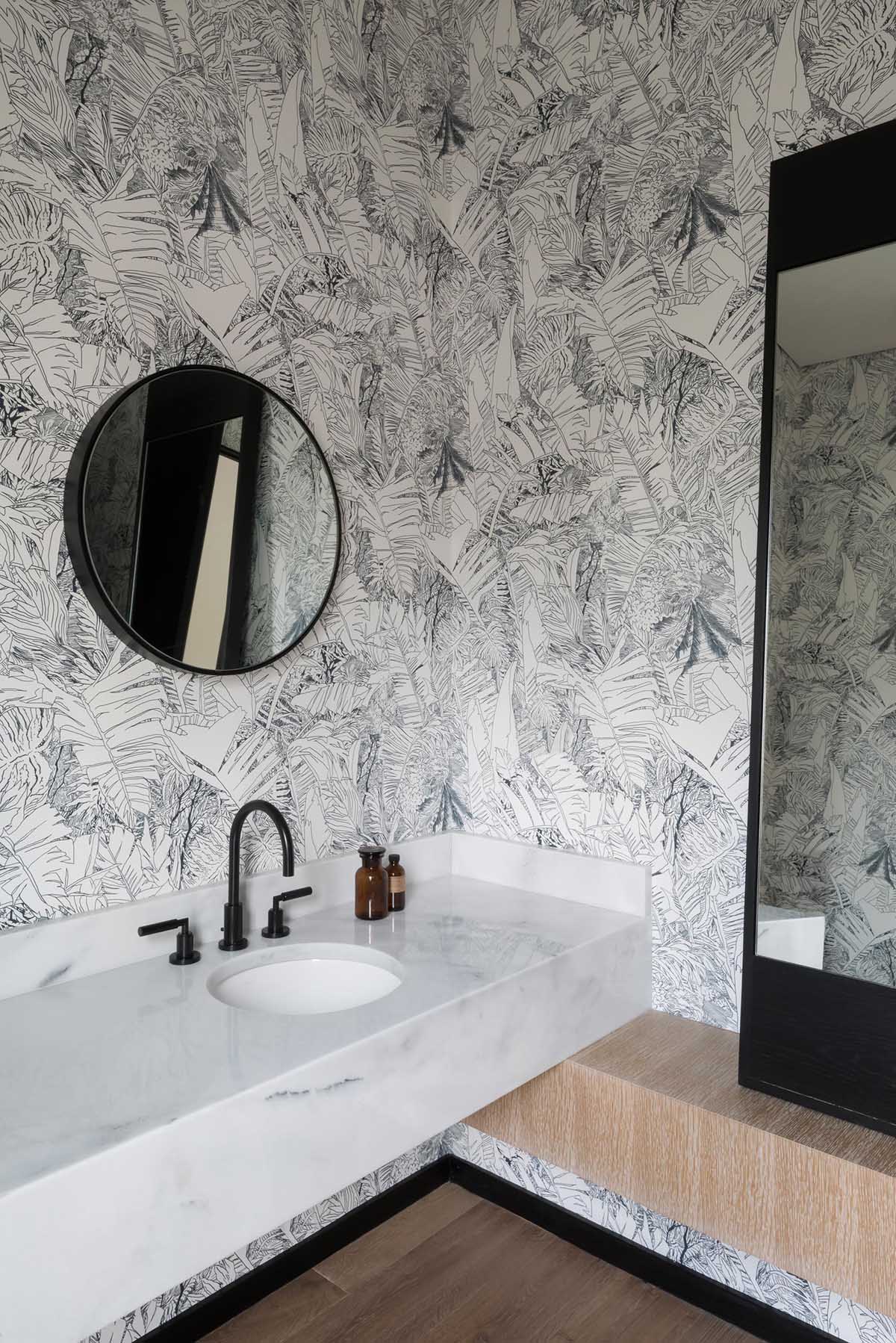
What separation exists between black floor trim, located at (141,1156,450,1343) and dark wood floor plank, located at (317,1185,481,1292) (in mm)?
15

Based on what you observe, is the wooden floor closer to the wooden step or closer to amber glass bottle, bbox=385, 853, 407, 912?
the wooden step

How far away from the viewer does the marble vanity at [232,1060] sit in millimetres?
1039

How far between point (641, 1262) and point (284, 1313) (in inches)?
30.0

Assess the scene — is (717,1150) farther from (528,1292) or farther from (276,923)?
(276,923)

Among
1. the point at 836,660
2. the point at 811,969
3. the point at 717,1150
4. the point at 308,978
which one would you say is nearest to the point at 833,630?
Result: the point at 836,660

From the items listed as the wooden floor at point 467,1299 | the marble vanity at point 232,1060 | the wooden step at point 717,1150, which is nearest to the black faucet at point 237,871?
the marble vanity at point 232,1060

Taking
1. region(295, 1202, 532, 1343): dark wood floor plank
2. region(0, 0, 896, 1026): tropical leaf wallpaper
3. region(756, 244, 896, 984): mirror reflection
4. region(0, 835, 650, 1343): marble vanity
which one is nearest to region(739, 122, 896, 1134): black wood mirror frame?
region(756, 244, 896, 984): mirror reflection

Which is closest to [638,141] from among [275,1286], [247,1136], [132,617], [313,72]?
[313,72]

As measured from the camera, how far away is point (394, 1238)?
209 cm

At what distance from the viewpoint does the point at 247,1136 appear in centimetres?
120

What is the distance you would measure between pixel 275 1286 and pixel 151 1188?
106 centimetres

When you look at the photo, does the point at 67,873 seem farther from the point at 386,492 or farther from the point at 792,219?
the point at 792,219

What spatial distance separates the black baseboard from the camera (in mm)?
1760

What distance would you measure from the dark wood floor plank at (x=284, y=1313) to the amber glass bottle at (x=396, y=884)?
0.80m
